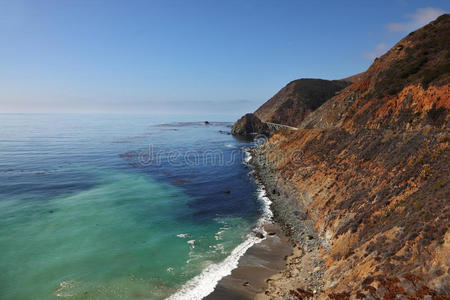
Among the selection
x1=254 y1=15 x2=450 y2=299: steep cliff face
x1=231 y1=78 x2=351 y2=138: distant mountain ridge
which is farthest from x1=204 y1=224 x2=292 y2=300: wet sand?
x1=231 y1=78 x2=351 y2=138: distant mountain ridge

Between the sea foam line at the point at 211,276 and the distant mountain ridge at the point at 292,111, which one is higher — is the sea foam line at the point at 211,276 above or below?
below

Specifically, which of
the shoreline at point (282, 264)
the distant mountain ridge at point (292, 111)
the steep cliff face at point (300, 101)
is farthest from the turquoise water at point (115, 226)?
the steep cliff face at point (300, 101)

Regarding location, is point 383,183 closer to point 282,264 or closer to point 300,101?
point 282,264

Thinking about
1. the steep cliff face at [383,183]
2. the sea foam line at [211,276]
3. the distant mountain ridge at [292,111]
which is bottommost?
the sea foam line at [211,276]

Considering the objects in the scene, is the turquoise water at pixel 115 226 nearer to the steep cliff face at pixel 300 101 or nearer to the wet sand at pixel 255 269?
the wet sand at pixel 255 269

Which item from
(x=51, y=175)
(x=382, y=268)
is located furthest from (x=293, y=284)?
(x=51, y=175)

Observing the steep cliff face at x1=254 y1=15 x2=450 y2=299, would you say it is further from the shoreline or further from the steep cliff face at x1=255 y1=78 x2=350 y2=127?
the steep cliff face at x1=255 y1=78 x2=350 y2=127

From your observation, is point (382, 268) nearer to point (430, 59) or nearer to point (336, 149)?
point (336, 149)
